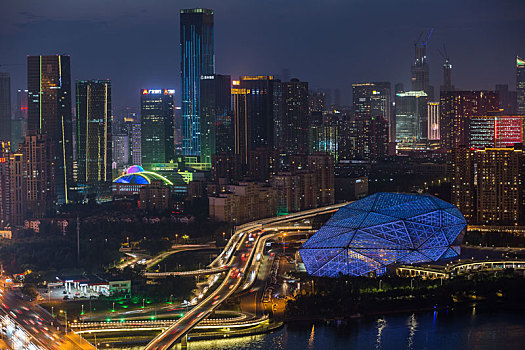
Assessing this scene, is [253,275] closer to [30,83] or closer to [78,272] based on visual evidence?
[78,272]

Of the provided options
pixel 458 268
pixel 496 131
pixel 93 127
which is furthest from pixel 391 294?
pixel 93 127

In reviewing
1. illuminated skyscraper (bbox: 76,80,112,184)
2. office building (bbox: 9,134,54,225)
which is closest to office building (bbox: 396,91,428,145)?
illuminated skyscraper (bbox: 76,80,112,184)

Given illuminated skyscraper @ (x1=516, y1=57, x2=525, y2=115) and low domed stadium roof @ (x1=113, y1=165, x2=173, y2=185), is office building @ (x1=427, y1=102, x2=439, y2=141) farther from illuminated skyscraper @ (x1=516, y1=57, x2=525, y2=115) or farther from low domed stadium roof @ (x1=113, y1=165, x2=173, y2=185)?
low domed stadium roof @ (x1=113, y1=165, x2=173, y2=185)

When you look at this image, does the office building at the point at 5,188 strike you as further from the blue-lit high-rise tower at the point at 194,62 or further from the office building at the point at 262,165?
the blue-lit high-rise tower at the point at 194,62

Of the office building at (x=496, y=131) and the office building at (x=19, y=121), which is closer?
the office building at (x=496, y=131)

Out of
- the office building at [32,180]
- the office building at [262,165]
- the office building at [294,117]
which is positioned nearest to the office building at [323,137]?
the office building at [294,117]

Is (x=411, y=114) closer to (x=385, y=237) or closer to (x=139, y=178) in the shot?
(x=139, y=178)

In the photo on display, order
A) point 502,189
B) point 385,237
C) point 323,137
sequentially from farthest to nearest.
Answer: point 323,137
point 502,189
point 385,237
